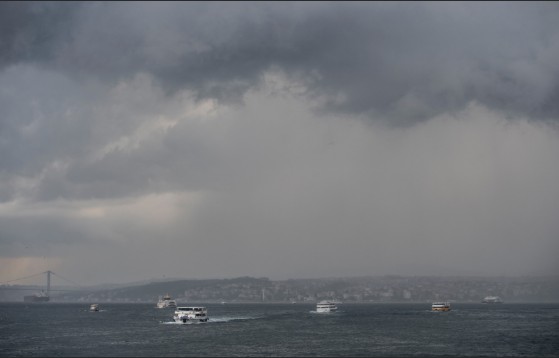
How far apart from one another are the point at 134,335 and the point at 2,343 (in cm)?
2709

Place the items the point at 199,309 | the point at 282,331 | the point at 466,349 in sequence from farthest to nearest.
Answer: the point at 199,309 → the point at 282,331 → the point at 466,349

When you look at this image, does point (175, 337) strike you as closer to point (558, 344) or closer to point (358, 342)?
point (358, 342)

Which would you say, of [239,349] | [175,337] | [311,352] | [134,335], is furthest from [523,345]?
[134,335]

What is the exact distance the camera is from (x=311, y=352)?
101 metres

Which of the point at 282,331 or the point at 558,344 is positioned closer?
the point at 558,344

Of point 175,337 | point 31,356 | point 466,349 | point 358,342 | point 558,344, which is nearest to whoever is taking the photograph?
point 31,356

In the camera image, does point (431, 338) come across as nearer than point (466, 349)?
No

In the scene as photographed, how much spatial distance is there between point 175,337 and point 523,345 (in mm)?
68750

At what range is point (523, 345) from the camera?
359 feet

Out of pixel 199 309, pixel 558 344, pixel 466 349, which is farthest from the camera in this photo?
pixel 199 309

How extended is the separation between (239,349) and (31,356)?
109 feet

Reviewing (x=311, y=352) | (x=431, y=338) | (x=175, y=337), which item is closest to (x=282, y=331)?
(x=175, y=337)

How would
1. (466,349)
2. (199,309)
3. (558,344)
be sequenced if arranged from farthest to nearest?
(199,309) → (558,344) → (466,349)

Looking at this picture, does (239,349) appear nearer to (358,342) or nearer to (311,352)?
(311,352)
